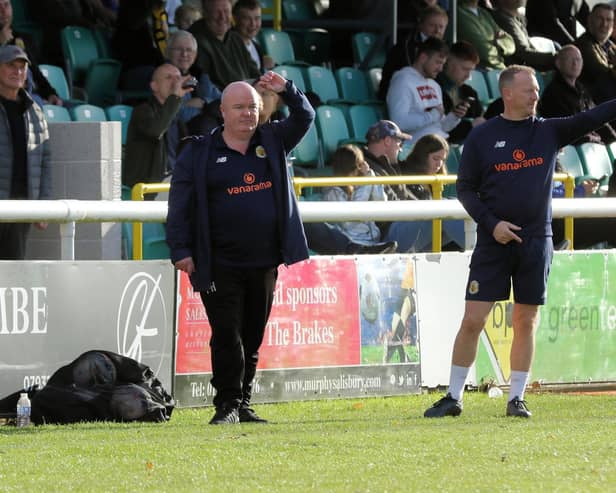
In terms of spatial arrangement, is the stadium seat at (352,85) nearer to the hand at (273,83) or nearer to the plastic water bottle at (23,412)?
the hand at (273,83)

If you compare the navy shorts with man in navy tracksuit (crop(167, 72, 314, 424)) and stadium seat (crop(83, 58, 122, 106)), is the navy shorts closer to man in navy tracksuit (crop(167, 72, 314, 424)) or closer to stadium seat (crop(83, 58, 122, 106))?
man in navy tracksuit (crop(167, 72, 314, 424))

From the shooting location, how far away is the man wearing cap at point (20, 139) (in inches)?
429

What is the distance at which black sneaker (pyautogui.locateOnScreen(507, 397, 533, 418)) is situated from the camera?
30.9ft

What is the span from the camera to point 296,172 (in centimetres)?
1410

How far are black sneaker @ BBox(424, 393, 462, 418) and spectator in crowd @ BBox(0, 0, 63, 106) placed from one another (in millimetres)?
4594

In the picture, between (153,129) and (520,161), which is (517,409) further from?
(153,129)

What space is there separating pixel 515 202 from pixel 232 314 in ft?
5.71

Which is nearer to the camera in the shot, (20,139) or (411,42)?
(20,139)

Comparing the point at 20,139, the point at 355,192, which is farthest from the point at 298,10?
the point at 20,139

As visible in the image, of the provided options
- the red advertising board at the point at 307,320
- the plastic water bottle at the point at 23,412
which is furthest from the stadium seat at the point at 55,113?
the plastic water bottle at the point at 23,412

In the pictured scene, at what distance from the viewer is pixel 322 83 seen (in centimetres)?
1670

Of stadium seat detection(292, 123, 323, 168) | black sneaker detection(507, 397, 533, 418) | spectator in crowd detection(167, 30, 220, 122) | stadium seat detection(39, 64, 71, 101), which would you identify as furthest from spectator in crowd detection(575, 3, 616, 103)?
black sneaker detection(507, 397, 533, 418)

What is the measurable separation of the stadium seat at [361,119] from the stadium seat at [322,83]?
31cm

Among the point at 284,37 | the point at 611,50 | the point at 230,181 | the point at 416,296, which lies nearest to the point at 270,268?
the point at 230,181
